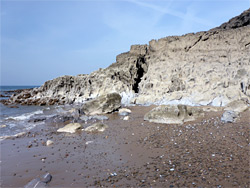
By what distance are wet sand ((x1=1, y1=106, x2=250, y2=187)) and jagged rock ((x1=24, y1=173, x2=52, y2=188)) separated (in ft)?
0.65

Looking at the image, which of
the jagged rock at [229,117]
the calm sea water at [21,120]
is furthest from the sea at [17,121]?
the jagged rock at [229,117]

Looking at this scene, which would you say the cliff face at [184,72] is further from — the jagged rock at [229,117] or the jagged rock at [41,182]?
the jagged rock at [41,182]

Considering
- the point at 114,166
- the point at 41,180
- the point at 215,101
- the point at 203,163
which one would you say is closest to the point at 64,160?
the point at 41,180

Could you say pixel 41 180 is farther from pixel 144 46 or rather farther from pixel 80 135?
pixel 144 46

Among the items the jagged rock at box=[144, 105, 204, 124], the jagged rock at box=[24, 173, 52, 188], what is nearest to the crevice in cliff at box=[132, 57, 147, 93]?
the jagged rock at box=[144, 105, 204, 124]

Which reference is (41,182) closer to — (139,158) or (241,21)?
(139,158)

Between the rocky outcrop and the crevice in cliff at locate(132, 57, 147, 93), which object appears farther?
→ the crevice in cliff at locate(132, 57, 147, 93)

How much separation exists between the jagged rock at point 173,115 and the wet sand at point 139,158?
1525 mm

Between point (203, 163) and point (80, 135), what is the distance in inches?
303

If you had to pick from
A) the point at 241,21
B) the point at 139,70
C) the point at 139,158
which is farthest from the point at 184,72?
the point at 139,158

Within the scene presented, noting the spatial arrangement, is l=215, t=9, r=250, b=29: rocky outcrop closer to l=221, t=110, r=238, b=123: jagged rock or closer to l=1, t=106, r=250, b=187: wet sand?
l=221, t=110, r=238, b=123: jagged rock

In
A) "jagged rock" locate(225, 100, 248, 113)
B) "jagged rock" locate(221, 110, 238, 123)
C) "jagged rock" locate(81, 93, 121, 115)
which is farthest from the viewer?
"jagged rock" locate(81, 93, 121, 115)

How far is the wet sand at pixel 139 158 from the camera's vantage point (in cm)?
617

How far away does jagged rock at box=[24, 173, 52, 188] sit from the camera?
20.0 ft
